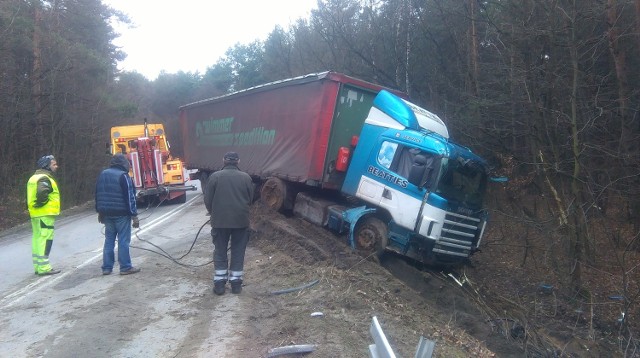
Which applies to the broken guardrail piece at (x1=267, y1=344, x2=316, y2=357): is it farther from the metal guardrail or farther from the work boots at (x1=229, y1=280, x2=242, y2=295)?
the work boots at (x1=229, y1=280, x2=242, y2=295)

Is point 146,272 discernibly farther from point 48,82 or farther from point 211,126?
point 48,82

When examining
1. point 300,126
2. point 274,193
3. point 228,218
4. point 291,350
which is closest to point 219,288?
point 228,218

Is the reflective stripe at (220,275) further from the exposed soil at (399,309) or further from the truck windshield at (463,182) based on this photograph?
the truck windshield at (463,182)

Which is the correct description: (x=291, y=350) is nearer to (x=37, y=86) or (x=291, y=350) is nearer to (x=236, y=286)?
(x=236, y=286)

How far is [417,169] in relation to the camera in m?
9.68

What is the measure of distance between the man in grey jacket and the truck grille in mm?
3828

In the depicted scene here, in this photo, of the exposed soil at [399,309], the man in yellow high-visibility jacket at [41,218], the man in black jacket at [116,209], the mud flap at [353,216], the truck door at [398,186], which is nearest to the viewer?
the exposed soil at [399,309]

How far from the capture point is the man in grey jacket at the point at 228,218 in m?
7.42

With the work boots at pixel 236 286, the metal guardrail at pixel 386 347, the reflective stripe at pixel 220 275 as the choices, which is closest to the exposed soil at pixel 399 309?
the work boots at pixel 236 286

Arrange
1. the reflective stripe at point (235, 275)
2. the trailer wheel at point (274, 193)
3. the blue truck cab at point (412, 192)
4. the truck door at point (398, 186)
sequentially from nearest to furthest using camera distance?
the reflective stripe at point (235, 275), the blue truck cab at point (412, 192), the truck door at point (398, 186), the trailer wheel at point (274, 193)

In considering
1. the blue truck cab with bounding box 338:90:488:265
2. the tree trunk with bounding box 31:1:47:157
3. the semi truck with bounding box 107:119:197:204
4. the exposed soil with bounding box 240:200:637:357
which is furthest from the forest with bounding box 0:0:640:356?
the semi truck with bounding box 107:119:197:204

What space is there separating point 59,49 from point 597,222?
72.5ft

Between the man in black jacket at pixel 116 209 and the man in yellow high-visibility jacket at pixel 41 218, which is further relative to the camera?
the man in yellow high-visibility jacket at pixel 41 218

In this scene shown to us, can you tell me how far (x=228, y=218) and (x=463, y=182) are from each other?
15.6ft
